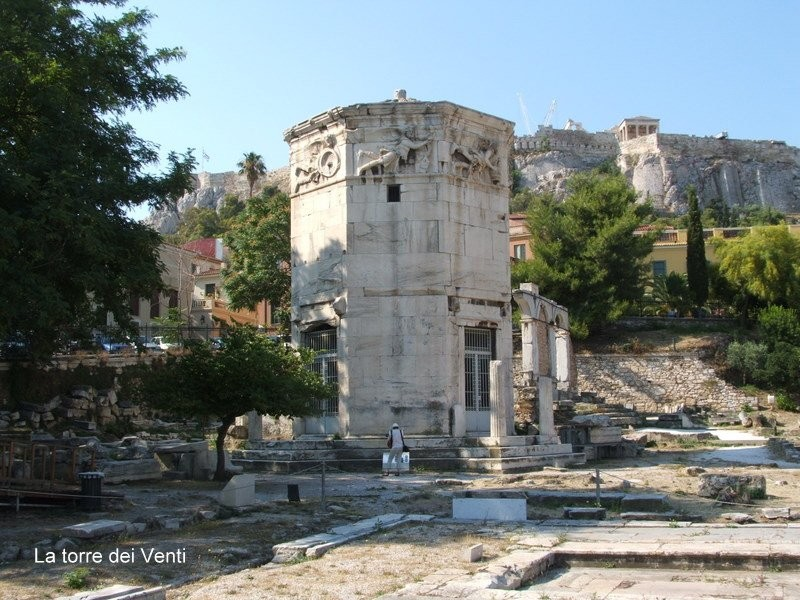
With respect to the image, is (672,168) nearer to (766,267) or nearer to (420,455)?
(766,267)

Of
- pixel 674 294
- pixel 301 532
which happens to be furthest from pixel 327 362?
pixel 674 294

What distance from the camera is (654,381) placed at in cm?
4322

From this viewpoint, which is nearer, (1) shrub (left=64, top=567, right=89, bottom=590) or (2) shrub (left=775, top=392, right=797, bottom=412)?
(1) shrub (left=64, top=567, right=89, bottom=590)

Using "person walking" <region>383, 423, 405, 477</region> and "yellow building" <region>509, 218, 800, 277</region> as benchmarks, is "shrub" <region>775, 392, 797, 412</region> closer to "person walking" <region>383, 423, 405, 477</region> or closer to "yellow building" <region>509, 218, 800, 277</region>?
"yellow building" <region>509, 218, 800, 277</region>

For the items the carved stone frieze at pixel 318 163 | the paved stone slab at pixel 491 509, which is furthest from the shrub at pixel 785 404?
the paved stone slab at pixel 491 509

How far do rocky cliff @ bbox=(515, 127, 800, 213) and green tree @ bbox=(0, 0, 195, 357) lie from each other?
97.9m

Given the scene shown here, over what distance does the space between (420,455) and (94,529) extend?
10.5m

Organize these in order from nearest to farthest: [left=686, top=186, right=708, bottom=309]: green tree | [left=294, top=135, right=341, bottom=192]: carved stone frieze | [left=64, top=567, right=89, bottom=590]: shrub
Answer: [left=64, top=567, right=89, bottom=590]: shrub < [left=294, top=135, right=341, bottom=192]: carved stone frieze < [left=686, top=186, right=708, bottom=309]: green tree

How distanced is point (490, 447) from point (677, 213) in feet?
316

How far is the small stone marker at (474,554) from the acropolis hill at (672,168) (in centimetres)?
10487

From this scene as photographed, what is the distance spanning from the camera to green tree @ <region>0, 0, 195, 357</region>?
1233cm

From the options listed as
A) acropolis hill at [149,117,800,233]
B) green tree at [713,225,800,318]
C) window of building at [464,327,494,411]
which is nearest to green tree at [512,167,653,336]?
green tree at [713,225,800,318]

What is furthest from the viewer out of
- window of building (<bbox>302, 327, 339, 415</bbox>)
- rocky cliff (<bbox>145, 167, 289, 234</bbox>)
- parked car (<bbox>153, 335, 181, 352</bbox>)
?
→ rocky cliff (<bbox>145, 167, 289, 234</bbox>)

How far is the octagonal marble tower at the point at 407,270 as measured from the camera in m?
20.6
